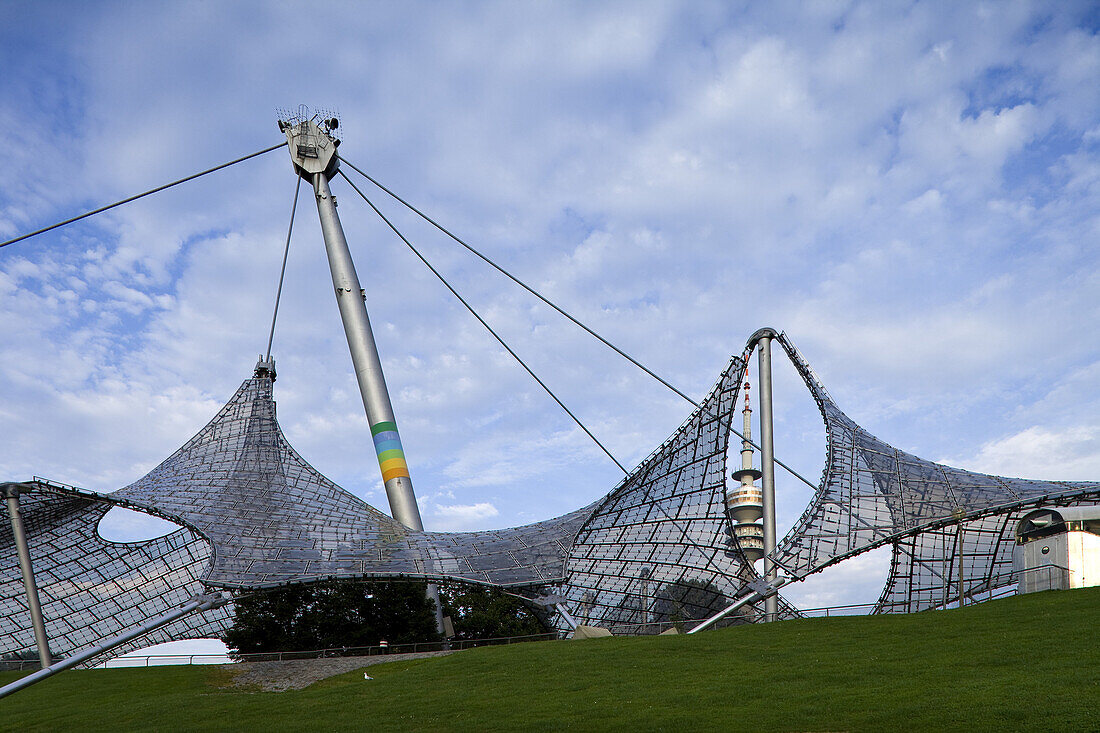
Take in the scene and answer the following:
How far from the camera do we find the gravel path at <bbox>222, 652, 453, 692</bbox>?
30.2m

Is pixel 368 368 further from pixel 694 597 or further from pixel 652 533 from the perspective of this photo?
pixel 694 597

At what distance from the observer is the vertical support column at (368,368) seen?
50750mm

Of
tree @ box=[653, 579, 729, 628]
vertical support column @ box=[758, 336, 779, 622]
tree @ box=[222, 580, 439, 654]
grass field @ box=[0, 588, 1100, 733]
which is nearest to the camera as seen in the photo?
grass field @ box=[0, 588, 1100, 733]

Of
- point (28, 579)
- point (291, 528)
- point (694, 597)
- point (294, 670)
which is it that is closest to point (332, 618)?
point (291, 528)

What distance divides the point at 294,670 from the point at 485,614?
19.9 metres

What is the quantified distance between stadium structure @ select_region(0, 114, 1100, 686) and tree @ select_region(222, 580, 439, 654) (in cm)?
333

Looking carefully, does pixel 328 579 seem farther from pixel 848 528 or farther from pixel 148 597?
pixel 848 528

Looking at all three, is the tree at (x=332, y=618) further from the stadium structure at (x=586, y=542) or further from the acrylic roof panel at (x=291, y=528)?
the acrylic roof panel at (x=291, y=528)

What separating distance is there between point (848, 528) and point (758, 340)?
7712 mm

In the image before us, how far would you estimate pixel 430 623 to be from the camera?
155 ft

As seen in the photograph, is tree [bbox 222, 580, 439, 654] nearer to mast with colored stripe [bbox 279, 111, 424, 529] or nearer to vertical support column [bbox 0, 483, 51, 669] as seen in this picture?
mast with colored stripe [bbox 279, 111, 424, 529]

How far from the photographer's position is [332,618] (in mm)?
46469

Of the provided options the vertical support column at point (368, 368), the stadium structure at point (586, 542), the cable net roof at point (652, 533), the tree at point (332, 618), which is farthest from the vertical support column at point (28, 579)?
the vertical support column at point (368, 368)

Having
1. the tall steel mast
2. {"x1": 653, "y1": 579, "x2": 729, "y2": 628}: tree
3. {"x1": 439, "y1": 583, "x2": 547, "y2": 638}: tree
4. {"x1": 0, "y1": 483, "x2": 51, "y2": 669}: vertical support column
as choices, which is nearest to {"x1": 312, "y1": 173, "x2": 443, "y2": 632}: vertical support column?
the tall steel mast
